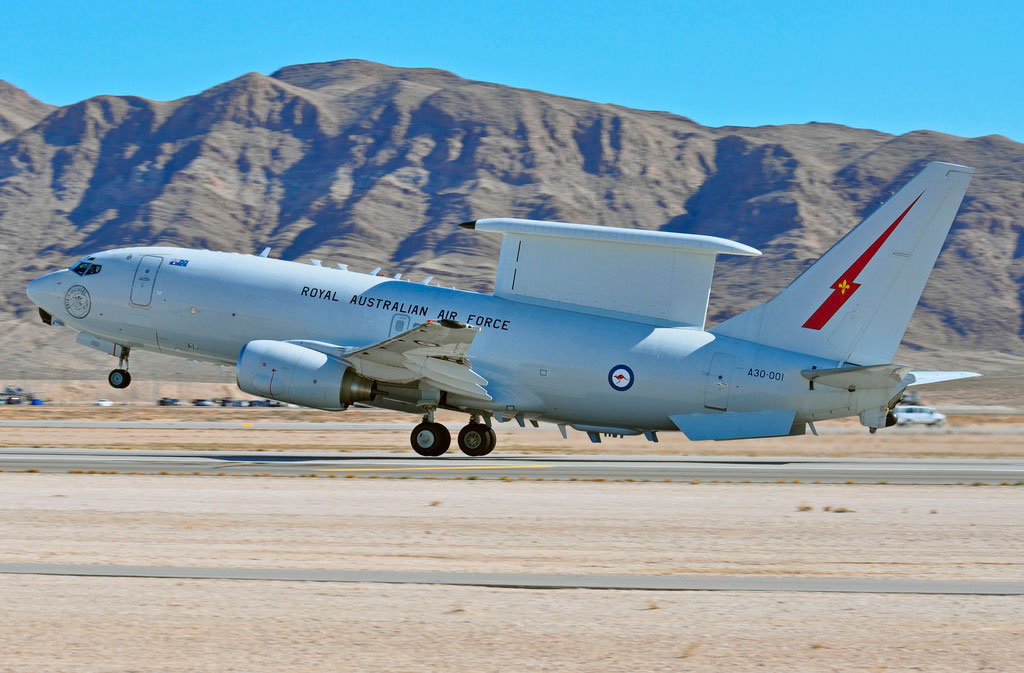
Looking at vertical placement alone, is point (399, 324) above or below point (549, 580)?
above

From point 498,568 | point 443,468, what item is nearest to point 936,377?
point 443,468

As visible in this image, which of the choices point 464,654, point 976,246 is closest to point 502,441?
point 464,654

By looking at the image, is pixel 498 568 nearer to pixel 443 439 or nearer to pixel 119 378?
Answer: pixel 443 439

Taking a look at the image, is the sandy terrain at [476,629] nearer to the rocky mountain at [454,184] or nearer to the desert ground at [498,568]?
the desert ground at [498,568]

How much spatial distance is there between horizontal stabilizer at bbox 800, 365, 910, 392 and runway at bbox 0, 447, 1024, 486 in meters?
2.21

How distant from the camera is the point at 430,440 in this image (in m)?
29.7

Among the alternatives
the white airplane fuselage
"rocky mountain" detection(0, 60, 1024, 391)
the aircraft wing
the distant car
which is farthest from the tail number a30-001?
"rocky mountain" detection(0, 60, 1024, 391)

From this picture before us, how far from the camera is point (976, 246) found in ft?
493

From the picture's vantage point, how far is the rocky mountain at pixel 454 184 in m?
144

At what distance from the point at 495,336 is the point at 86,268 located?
12.7 metres

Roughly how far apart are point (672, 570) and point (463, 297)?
17.8 meters

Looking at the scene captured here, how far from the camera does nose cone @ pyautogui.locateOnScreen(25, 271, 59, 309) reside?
106ft

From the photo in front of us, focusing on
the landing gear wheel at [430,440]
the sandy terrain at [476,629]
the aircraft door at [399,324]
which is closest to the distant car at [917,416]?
the landing gear wheel at [430,440]

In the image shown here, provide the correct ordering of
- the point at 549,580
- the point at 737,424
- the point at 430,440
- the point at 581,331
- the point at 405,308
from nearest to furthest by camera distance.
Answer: the point at 549,580
the point at 737,424
the point at 581,331
the point at 405,308
the point at 430,440
